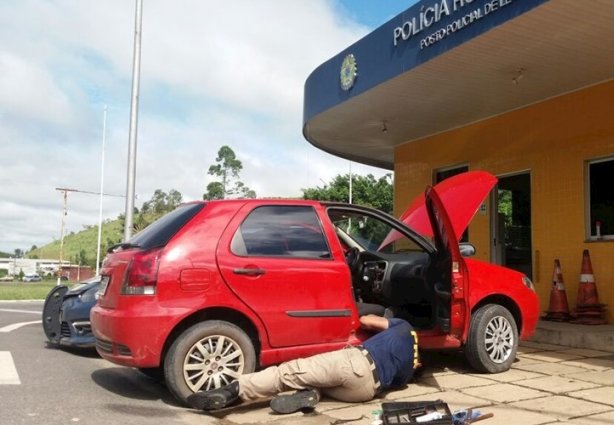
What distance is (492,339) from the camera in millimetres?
5883

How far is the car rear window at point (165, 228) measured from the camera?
500cm

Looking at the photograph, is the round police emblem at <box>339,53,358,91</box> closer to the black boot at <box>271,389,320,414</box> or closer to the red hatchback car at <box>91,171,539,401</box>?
the red hatchback car at <box>91,171,539,401</box>

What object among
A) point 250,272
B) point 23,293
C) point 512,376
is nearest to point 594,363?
point 512,376

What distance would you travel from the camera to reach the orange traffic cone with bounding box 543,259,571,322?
909 centimetres

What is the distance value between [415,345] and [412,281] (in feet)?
3.30

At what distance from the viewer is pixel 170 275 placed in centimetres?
480

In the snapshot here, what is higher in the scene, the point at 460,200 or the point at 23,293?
the point at 460,200

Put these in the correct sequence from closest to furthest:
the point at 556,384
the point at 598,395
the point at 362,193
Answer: the point at 598,395
the point at 556,384
the point at 362,193

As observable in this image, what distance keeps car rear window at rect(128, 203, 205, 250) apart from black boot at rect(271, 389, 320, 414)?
5.01 ft

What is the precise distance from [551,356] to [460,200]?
2.10 meters

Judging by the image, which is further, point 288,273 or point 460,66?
point 460,66

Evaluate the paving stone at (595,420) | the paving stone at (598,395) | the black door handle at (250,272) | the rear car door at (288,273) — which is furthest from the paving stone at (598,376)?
the black door handle at (250,272)

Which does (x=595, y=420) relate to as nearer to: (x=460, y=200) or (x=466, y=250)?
(x=466, y=250)

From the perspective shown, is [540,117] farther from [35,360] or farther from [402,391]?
[35,360]
